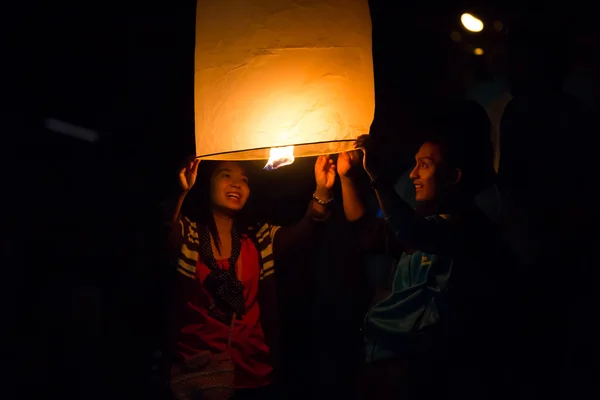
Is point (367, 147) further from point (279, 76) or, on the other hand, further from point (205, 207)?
point (205, 207)

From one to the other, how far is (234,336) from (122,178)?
5.45 ft

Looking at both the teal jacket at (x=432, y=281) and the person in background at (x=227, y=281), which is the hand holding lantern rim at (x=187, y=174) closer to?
the person in background at (x=227, y=281)

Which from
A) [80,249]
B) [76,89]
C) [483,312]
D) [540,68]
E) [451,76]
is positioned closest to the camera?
[483,312]

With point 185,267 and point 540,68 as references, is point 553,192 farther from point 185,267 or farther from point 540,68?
point 185,267

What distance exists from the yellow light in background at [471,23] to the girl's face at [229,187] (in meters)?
1.40

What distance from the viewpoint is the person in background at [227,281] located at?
2.48 m

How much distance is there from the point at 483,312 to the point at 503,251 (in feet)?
0.69

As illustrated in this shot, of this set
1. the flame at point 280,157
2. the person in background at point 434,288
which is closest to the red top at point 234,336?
the person in background at point 434,288

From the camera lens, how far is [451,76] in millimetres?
3150

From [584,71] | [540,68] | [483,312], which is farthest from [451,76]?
[483,312]

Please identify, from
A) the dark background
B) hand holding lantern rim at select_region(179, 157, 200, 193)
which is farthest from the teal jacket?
the dark background

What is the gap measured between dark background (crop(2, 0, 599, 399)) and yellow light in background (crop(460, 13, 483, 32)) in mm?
36

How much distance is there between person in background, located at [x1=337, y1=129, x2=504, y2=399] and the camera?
1924mm

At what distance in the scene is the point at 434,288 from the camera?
2.00 meters
